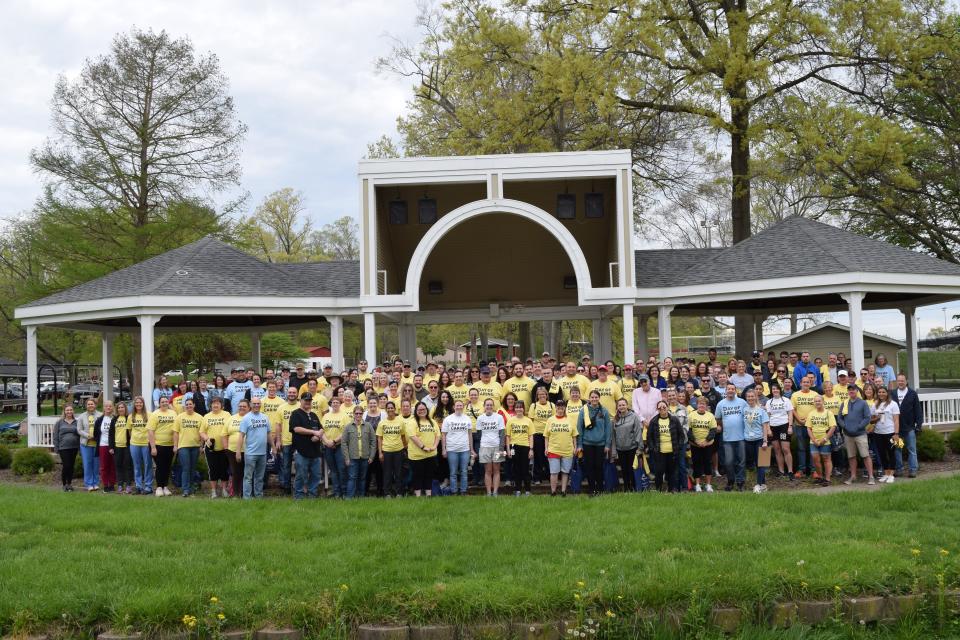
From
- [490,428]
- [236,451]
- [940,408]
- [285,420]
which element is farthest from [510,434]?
[940,408]

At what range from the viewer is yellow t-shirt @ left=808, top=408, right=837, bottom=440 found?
10.7 metres

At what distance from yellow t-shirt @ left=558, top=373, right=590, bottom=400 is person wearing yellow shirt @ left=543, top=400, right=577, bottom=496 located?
32.8 inches

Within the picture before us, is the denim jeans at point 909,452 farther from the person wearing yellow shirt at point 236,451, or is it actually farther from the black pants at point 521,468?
the person wearing yellow shirt at point 236,451

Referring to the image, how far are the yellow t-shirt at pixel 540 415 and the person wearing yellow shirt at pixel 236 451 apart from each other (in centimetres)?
386

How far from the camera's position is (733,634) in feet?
20.0

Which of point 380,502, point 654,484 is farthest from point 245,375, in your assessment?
point 654,484

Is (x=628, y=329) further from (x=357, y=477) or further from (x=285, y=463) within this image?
(x=285, y=463)

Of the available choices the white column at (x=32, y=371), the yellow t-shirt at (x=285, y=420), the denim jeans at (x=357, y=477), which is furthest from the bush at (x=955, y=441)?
the white column at (x=32, y=371)

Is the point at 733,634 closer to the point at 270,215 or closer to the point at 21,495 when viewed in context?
the point at 21,495

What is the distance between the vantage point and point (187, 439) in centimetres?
1105

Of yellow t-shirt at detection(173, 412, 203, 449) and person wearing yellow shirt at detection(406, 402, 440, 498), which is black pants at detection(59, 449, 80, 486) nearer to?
yellow t-shirt at detection(173, 412, 203, 449)

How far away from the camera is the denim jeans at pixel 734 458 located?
10.5 m

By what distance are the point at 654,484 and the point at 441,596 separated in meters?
5.37

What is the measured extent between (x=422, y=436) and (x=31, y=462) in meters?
7.74
